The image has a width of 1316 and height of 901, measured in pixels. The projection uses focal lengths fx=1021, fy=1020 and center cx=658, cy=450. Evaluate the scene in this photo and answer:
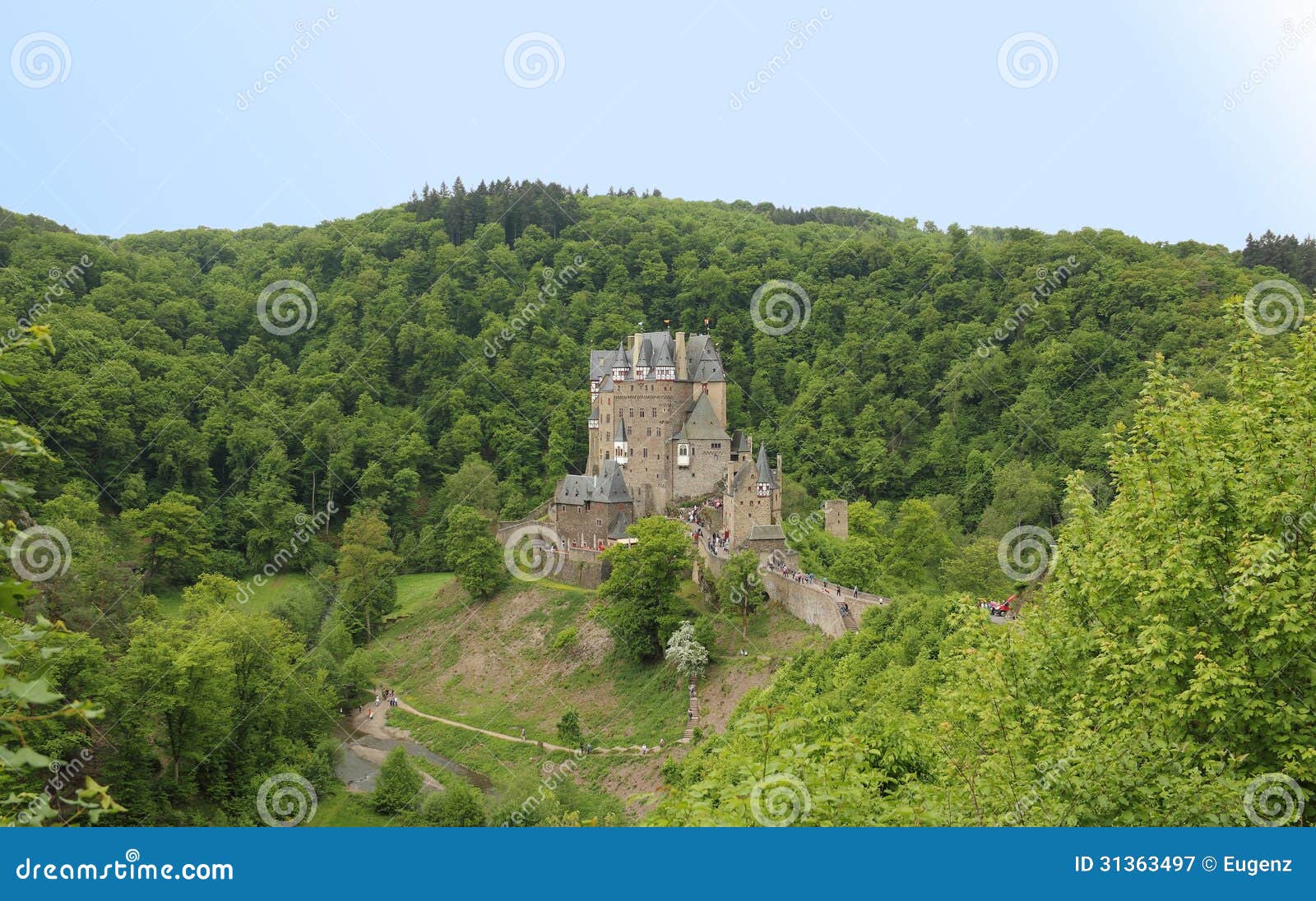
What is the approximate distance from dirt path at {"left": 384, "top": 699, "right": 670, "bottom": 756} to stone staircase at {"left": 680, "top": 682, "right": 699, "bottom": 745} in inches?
36.7

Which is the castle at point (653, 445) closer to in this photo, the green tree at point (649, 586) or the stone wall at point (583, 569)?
the stone wall at point (583, 569)

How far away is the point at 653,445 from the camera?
65.1 m

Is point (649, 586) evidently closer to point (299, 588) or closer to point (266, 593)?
point (299, 588)

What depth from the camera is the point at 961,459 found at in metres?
87.8

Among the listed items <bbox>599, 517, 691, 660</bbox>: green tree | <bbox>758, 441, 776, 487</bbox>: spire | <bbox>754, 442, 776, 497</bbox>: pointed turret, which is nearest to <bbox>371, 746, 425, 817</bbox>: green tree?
<bbox>599, 517, 691, 660</bbox>: green tree

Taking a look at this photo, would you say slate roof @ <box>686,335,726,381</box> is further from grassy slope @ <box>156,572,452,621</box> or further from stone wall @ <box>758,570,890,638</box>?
grassy slope @ <box>156,572,452,621</box>

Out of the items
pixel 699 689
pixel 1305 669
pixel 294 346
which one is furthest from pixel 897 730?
pixel 294 346

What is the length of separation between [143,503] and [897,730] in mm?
72328

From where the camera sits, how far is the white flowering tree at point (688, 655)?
45.1 metres

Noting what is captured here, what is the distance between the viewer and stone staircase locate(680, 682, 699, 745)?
4159cm

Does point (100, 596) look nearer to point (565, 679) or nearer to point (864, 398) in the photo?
point (565, 679)

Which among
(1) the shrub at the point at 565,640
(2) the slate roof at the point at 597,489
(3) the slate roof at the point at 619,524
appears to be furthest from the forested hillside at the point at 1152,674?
(2) the slate roof at the point at 597,489

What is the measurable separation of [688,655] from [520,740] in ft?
31.1

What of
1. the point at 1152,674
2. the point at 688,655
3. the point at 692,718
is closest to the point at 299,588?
the point at 688,655
